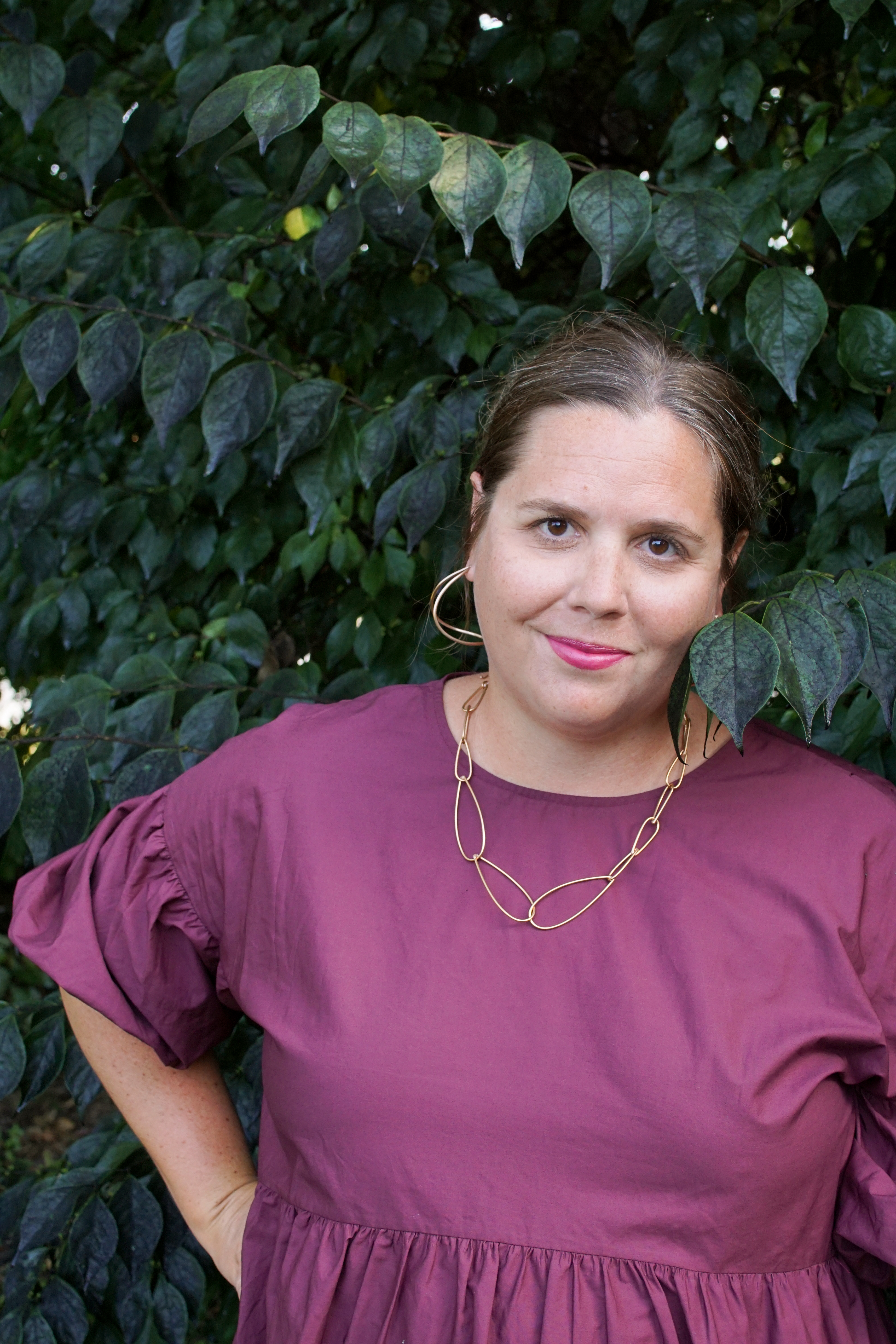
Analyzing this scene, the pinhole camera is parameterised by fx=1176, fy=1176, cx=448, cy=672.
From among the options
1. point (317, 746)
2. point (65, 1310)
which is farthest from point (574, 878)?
point (65, 1310)

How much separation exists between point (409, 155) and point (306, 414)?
0.47 metres

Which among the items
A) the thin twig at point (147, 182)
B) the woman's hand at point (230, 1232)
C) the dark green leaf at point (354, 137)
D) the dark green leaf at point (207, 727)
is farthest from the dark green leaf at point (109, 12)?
the woman's hand at point (230, 1232)

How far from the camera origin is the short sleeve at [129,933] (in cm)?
134

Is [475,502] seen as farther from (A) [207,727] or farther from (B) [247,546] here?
(B) [247,546]

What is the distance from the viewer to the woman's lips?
1149 millimetres

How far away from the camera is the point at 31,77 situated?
1.48 metres

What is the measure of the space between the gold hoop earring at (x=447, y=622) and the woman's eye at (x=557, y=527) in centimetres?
16

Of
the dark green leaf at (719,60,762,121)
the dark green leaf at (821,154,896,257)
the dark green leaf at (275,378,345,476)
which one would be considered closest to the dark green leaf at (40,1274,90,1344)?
Result: the dark green leaf at (275,378,345,476)

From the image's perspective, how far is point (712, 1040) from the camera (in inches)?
42.8

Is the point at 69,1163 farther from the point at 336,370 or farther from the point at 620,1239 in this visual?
the point at 336,370

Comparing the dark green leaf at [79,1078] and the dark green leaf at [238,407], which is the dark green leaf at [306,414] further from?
the dark green leaf at [79,1078]

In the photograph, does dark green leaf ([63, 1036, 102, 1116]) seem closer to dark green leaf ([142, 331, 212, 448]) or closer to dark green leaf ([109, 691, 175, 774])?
dark green leaf ([109, 691, 175, 774])

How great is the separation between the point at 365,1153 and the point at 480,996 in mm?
194

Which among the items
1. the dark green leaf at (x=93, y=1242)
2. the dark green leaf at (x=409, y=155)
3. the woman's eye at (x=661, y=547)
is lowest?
the dark green leaf at (x=93, y=1242)
